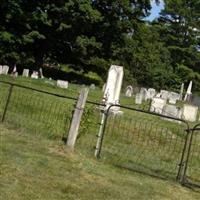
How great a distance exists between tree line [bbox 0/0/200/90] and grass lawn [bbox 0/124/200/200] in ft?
97.5

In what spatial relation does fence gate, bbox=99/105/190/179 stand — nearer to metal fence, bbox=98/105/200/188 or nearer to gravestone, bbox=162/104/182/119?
metal fence, bbox=98/105/200/188

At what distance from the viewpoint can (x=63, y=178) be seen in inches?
349

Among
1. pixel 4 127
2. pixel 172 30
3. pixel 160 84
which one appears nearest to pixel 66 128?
pixel 4 127

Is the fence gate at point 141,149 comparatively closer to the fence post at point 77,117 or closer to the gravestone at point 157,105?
the fence post at point 77,117

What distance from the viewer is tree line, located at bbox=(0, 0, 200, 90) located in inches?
1616

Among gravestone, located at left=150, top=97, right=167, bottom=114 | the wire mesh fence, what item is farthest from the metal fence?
gravestone, located at left=150, top=97, right=167, bottom=114

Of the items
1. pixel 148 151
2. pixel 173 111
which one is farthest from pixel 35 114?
pixel 173 111

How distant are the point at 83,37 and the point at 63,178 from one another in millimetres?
35836

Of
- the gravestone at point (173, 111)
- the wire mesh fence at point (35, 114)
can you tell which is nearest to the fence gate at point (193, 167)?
the wire mesh fence at point (35, 114)

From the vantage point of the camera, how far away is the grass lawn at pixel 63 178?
7.98 metres

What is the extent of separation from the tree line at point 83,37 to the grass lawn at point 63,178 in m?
29.7

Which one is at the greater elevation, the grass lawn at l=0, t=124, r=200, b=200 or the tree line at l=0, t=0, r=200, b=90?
the tree line at l=0, t=0, r=200, b=90

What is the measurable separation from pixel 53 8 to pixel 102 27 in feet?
18.5

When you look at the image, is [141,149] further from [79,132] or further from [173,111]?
[173,111]
